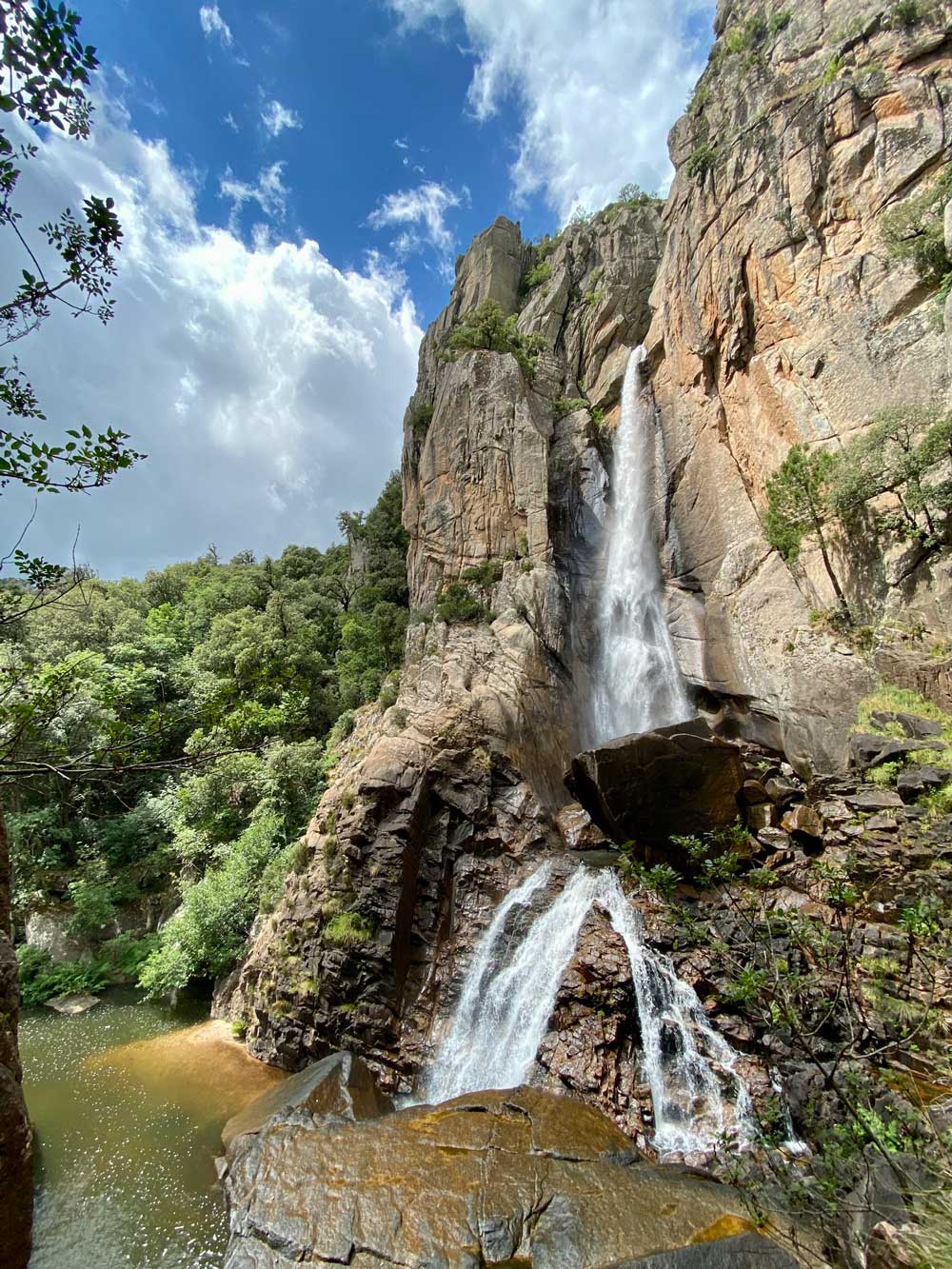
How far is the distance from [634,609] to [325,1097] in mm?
18638

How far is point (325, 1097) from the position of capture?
8.84 m

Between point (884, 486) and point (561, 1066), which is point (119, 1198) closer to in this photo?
point (561, 1066)

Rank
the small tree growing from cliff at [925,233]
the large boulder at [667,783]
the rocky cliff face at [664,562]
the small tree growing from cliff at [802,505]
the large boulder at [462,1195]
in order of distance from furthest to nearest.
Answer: the small tree growing from cliff at [802,505] < the small tree growing from cliff at [925,233] < the large boulder at [667,783] < the rocky cliff face at [664,562] < the large boulder at [462,1195]

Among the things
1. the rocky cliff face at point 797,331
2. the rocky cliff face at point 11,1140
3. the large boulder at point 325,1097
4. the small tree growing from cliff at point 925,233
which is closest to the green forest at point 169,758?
the rocky cliff face at point 11,1140

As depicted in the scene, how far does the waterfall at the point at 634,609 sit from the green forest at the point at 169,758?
29.4 feet

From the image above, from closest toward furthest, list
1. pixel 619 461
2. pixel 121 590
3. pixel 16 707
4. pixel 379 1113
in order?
pixel 16 707
pixel 379 1113
pixel 619 461
pixel 121 590

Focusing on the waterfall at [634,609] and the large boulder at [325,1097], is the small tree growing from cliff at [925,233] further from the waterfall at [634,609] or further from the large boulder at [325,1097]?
the large boulder at [325,1097]

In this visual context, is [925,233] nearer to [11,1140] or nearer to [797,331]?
[797,331]

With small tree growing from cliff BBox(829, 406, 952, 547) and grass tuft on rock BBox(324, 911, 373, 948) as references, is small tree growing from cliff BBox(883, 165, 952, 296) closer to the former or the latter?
small tree growing from cliff BBox(829, 406, 952, 547)

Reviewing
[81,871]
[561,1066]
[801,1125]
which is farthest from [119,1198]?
[81,871]

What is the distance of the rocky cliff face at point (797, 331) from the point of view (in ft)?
49.5

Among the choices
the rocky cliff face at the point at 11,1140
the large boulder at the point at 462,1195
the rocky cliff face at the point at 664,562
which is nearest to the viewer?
the rocky cliff face at the point at 11,1140

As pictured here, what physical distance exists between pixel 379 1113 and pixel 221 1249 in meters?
2.63

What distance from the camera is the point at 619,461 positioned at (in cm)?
2692
